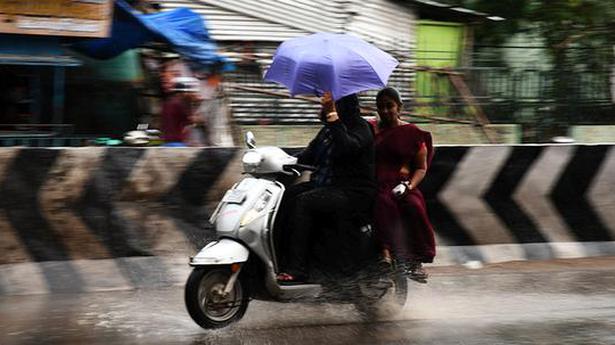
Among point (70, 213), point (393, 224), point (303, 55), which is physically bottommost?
point (70, 213)

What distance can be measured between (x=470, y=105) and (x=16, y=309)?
6.97 meters

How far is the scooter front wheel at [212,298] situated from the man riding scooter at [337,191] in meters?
0.36

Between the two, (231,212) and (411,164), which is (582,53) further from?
(231,212)

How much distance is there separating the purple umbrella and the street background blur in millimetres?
3765

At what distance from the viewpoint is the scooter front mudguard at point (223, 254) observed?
5785 mm

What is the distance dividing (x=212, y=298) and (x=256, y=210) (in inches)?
25.3

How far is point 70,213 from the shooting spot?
292 inches

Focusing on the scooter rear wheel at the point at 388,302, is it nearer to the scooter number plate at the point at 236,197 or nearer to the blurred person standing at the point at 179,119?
the scooter number plate at the point at 236,197

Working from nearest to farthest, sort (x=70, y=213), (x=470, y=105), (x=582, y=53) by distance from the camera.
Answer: (x=70, y=213)
(x=470, y=105)
(x=582, y=53)

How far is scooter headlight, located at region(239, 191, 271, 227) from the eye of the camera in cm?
600

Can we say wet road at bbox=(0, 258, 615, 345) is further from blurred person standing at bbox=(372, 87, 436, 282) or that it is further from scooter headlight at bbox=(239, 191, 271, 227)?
scooter headlight at bbox=(239, 191, 271, 227)

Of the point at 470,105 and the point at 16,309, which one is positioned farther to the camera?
the point at 470,105

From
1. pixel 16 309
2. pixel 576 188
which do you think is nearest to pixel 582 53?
pixel 576 188

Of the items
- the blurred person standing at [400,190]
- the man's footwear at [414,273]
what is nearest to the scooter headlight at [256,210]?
the blurred person standing at [400,190]
